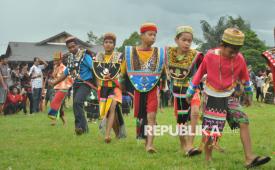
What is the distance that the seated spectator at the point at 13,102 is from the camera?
17.7 meters

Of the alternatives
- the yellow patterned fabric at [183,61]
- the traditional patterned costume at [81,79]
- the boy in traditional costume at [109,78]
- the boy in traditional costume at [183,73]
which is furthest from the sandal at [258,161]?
the traditional patterned costume at [81,79]

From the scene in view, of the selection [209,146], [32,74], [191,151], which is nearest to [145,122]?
[191,151]

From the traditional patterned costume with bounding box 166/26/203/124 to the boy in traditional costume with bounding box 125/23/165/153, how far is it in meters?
0.31

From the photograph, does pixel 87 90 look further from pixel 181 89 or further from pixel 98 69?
pixel 181 89

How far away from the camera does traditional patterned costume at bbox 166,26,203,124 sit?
733 cm

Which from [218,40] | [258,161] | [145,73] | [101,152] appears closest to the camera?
[258,161]

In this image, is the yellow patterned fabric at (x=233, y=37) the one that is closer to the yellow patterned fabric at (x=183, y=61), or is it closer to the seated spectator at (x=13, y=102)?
the yellow patterned fabric at (x=183, y=61)

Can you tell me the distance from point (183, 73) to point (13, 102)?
39.2ft

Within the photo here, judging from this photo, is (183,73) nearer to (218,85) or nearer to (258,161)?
(218,85)

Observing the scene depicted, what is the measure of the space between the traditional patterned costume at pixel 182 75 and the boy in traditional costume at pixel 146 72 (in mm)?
306

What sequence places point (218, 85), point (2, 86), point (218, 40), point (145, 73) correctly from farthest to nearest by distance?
point (218, 40) → point (2, 86) → point (145, 73) → point (218, 85)

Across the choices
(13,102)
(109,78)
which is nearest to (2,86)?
(13,102)

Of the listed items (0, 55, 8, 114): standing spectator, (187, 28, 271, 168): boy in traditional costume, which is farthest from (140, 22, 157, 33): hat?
(0, 55, 8, 114): standing spectator

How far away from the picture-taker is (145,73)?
765 cm
